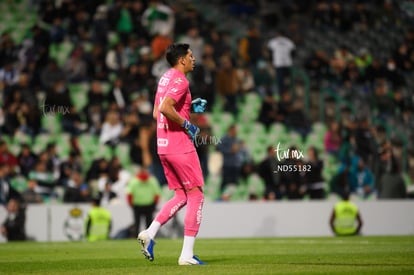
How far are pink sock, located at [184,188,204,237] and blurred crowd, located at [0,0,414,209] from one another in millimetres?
10385

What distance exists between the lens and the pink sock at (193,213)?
11.0 m

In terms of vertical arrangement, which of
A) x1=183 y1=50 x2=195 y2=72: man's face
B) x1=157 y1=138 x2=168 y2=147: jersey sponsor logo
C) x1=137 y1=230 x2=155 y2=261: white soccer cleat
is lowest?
x1=137 y1=230 x2=155 y2=261: white soccer cleat

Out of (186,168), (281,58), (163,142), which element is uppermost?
(281,58)

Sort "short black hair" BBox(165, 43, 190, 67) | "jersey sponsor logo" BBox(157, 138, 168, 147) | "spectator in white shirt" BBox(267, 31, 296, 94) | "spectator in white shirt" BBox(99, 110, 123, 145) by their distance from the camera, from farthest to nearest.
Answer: "spectator in white shirt" BBox(267, 31, 296, 94), "spectator in white shirt" BBox(99, 110, 123, 145), "short black hair" BBox(165, 43, 190, 67), "jersey sponsor logo" BBox(157, 138, 168, 147)

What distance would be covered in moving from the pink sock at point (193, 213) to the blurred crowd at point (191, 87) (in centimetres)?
1039

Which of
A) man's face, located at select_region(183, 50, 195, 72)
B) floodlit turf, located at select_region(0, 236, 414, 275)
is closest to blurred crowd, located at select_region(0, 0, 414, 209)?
floodlit turf, located at select_region(0, 236, 414, 275)

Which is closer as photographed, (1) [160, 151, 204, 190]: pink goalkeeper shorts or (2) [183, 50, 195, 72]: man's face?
(1) [160, 151, 204, 190]: pink goalkeeper shorts

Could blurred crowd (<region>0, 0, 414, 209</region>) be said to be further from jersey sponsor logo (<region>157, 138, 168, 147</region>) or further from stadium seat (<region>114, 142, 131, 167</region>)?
jersey sponsor logo (<region>157, 138, 168, 147</region>)

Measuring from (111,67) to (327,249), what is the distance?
39.5 ft

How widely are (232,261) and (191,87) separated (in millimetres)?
13006

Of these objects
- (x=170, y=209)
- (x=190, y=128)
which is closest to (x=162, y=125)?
(x=190, y=128)

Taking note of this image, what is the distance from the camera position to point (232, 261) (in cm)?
1196

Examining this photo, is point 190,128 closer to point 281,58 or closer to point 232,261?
point 232,261

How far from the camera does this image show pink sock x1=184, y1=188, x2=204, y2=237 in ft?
36.2
